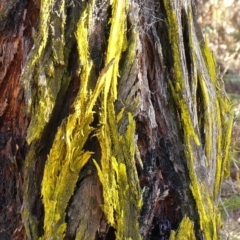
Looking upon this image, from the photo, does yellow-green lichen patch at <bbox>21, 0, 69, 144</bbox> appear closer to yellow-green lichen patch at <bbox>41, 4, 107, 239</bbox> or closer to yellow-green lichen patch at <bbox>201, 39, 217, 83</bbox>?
yellow-green lichen patch at <bbox>41, 4, 107, 239</bbox>

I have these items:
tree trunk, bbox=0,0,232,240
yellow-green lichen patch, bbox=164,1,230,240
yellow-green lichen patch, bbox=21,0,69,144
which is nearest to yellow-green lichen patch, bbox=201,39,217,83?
yellow-green lichen patch, bbox=164,1,230,240

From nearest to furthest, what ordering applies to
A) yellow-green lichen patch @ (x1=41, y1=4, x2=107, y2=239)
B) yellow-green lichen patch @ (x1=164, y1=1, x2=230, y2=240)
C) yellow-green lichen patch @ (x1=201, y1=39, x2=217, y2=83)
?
yellow-green lichen patch @ (x1=41, y1=4, x2=107, y2=239)
yellow-green lichen patch @ (x1=164, y1=1, x2=230, y2=240)
yellow-green lichen patch @ (x1=201, y1=39, x2=217, y2=83)

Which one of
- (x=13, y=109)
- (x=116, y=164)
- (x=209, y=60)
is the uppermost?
(x=209, y=60)

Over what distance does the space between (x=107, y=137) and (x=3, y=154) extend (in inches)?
10.5

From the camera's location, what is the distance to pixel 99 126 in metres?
1.01

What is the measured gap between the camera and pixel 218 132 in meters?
1.24

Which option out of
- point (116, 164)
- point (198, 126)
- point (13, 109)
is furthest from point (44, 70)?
point (198, 126)

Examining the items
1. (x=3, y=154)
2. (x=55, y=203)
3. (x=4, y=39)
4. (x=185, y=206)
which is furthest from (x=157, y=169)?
(x=4, y=39)

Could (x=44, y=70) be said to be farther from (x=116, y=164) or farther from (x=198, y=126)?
(x=198, y=126)

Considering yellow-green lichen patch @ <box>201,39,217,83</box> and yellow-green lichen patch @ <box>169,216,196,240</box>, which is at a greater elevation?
yellow-green lichen patch @ <box>201,39,217,83</box>

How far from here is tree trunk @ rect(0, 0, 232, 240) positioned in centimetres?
100

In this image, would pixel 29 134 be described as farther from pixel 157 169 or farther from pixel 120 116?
pixel 157 169

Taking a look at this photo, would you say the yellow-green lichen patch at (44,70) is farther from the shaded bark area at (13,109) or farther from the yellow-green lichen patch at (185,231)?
the yellow-green lichen patch at (185,231)

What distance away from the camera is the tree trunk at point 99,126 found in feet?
3.27
